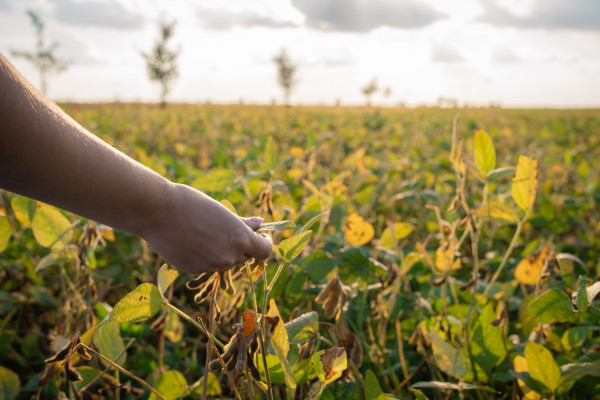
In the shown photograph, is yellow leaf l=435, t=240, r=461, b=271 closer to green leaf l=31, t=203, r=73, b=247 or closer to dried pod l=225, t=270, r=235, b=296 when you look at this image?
dried pod l=225, t=270, r=235, b=296

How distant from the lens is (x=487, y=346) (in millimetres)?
1126

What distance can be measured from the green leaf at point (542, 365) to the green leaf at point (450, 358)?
0.44 feet

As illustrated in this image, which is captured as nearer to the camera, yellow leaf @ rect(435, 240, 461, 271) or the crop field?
the crop field

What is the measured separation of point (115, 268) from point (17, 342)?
444 mm

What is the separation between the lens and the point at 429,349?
1.34 metres

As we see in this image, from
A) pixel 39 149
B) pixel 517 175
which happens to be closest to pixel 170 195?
pixel 39 149

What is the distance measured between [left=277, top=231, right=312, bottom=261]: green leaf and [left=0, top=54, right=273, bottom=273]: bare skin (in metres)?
0.03

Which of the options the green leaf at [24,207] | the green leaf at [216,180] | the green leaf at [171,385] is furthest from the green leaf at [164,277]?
the green leaf at [24,207]

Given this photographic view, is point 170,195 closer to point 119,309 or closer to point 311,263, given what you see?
point 119,309

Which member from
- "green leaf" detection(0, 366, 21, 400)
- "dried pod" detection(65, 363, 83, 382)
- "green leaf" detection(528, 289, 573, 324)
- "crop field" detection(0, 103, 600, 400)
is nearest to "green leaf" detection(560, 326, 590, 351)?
"crop field" detection(0, 103, 600, 400)

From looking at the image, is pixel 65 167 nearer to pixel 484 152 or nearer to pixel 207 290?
pixel 207 290

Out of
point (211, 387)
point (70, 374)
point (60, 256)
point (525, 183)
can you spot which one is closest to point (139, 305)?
point (70, 374)

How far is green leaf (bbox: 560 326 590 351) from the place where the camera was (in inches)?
46.6

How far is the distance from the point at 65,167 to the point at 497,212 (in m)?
0.96
